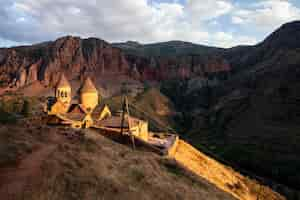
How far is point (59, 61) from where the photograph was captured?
10056 cm

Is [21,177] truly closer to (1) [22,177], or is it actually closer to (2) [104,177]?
(1) [22,177]

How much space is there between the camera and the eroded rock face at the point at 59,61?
94.8 metres

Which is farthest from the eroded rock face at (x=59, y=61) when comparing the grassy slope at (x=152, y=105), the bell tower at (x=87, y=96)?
the bell tower at (x=87, y=96)

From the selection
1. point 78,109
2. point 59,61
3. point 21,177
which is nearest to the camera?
point 21,177

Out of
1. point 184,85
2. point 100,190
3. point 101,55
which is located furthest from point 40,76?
point 100,190

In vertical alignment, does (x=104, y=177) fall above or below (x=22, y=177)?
below

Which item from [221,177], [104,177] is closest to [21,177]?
[104,177]

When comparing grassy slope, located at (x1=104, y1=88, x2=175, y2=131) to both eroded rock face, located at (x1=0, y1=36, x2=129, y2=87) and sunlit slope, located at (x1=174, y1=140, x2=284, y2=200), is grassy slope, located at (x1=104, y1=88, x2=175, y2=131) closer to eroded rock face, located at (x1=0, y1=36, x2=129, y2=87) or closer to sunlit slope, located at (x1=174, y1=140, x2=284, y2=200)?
eroded rock face, located at (x1=0, y1=36, x2=129, y2=87)

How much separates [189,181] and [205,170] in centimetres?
1097

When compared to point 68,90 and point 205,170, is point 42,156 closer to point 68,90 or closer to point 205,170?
point 205,170

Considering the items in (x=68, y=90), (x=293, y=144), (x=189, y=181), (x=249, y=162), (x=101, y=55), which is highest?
(x=101, y=55)

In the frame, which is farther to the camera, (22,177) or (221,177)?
(221,177)

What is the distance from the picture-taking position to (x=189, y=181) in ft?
43.5

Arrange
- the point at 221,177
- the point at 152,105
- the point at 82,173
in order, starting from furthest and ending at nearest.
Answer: the point at 152,105
the point at 221,177
the point at 82,173
